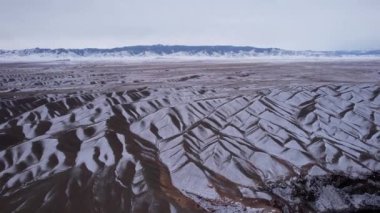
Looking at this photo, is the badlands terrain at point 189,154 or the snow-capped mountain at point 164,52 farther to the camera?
the snow-capped mountain at point 164,52

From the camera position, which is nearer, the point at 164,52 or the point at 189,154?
the point at 189,154

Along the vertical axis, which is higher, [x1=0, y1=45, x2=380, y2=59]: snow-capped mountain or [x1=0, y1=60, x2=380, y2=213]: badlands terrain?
[x1=0, y1=60, x2=380, y2=213]: badlands terrain

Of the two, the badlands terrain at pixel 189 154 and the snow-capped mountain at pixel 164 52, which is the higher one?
the badlands terrain at pixel 189 154

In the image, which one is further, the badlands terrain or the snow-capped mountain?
the snow-capped mountain

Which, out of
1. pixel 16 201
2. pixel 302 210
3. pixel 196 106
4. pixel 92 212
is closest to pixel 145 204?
pixel 92 212

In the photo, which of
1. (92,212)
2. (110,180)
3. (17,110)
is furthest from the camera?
(17,110)

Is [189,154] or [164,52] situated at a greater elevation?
[189,154]

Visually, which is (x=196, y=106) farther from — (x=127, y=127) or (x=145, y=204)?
(x=145, y=204)

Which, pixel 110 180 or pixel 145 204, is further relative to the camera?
pixel 110 180
